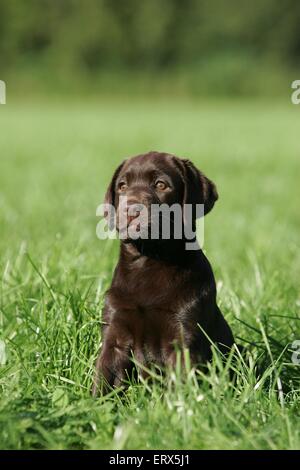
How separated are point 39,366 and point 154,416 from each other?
0.78 metres

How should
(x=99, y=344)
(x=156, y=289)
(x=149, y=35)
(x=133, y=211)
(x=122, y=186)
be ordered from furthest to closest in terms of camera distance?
(x=149, y=35) → (x=99, y=344) → (x=122, y=186) → (x=156, y=289) → (x=133, y=211)

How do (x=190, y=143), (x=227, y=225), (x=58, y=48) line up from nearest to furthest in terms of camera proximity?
(x=227, y=225) < (x=190, y=143) < (x=58, y=48)

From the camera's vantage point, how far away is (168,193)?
11.4 feet

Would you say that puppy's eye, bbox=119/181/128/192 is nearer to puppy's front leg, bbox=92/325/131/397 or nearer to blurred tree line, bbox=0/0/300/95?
puppy's front leg, bbox=92/325/131/397

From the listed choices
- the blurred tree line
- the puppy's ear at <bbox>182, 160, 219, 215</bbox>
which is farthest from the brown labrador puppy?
the blurred tree line

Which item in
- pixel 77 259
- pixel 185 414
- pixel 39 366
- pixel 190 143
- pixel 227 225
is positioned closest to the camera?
pixel 185 414

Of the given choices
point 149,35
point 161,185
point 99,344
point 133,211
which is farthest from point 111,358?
point 149,35

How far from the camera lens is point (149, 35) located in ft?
190

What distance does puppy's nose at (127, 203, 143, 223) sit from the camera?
129 inches

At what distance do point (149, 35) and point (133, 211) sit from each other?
56.2 metres

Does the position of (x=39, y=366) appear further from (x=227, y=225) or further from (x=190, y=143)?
(x=190, y=143)

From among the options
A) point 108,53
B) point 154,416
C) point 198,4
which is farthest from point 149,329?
point 198,4

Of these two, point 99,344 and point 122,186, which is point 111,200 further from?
point 99,344

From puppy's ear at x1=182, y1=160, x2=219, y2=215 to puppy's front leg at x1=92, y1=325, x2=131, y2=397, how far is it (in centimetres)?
62
